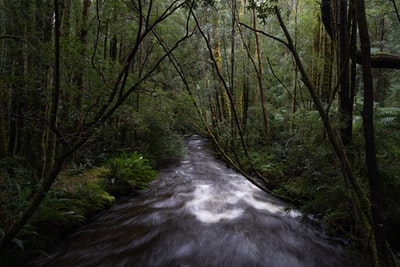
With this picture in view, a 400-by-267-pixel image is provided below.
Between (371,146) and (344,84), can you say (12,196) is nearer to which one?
(371,146)

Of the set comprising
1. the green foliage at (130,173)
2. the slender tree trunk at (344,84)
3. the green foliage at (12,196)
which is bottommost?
the green foliage at (130,173)

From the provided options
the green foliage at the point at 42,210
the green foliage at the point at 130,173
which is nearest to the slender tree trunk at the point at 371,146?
the green foliage at the point at 42,210

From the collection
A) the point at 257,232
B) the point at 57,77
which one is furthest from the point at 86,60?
the point at 257,232

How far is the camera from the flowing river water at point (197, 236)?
3.37 meters

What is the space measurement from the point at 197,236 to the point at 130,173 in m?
3.30

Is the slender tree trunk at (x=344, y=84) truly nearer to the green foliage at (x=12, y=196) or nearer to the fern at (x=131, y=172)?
the green foliage at (x=12, y=196)

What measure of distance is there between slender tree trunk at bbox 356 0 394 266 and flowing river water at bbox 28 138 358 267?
167 cm

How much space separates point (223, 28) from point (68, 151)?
8653 millimetres

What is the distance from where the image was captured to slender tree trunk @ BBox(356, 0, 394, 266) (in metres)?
1.89

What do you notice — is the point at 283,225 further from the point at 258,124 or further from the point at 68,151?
the point at 258,124

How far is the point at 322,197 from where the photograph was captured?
10.9 feet

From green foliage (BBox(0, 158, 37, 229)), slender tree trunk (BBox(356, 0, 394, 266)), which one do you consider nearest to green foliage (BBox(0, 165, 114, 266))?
green foliage (BBox(0, 158, 37, 229))

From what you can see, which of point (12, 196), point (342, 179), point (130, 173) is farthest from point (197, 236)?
point (130, 173)

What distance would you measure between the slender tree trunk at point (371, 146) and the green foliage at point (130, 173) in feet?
18.0
